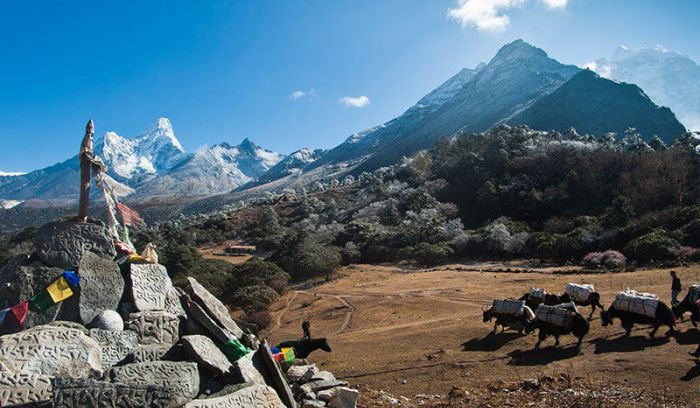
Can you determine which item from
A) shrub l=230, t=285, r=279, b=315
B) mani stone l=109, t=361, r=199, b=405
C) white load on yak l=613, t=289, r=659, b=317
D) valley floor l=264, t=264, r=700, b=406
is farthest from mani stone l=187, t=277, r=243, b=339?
shrub l=230, t=285, r=279, b=315

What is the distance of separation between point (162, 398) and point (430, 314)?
1573 cm

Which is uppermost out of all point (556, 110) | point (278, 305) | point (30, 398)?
point (556, 110)

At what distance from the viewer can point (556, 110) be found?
125250mm

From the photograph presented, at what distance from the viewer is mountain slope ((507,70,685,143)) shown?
10156cm

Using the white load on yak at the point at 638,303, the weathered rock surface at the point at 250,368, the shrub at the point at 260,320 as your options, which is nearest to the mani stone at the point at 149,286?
the weathered rock surface at the point at 250,368

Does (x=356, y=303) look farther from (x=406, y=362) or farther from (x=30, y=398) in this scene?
(x=30, y=398)

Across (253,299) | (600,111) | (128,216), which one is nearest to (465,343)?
(128,216)

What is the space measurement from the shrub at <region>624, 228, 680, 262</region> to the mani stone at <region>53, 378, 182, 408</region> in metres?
27.9

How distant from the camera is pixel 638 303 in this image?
11836 millimetres

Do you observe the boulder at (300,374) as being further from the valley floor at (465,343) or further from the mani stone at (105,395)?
the mani stone at (105,395)

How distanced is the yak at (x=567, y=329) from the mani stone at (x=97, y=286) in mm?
Answer: 10606

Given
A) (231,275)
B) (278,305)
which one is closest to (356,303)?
(278,305)

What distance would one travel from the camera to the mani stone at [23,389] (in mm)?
5980

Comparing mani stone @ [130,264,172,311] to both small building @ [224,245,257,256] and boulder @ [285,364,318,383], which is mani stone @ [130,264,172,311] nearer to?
boulder @ [285,364,318,383]
